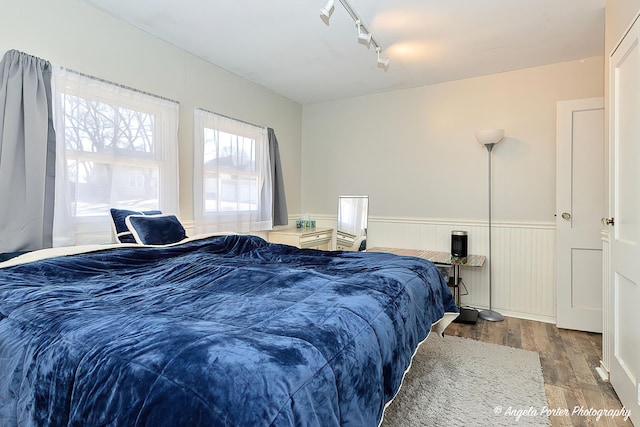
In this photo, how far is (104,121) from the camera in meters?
2.47

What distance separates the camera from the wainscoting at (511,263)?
3357mm

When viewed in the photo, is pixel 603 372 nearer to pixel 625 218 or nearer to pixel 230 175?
pixel 625 218

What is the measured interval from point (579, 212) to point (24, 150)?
13.9ft

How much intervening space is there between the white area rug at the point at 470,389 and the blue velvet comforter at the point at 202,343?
450mm

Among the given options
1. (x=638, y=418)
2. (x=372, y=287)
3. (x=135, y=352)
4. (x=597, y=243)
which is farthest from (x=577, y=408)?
(x=135, y=352)

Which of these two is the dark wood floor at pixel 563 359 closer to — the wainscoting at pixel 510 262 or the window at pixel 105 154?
the wainscoting at pixel 510 262

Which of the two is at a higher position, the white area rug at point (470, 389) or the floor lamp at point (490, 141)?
the floor lamp at point (490, 141)

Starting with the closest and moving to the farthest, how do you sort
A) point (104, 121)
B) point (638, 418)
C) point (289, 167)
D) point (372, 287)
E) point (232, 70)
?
point (372, 287) → point (638, 418) → point (104, 121) → point (232, 70) → point (289, 167)

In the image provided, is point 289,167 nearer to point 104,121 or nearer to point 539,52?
point 104,121

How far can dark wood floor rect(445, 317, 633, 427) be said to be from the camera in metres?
1.88

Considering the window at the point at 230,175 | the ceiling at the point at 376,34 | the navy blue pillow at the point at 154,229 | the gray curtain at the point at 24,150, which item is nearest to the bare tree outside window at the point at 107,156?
the gray curtain at the point at 24,150

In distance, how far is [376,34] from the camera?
279cm

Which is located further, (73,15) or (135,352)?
(73,15)

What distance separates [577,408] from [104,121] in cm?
345
